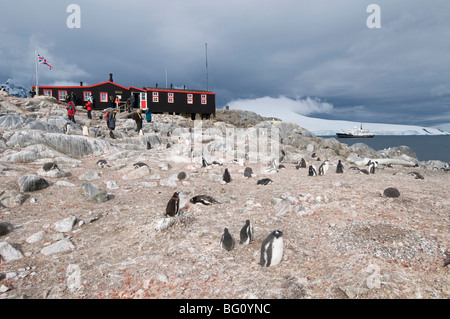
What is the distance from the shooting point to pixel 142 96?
1612 inches

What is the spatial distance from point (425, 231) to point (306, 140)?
75.9 feet

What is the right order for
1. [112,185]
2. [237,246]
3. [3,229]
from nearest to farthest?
1. [237,246]
2. [3,229]
3. [112,185]

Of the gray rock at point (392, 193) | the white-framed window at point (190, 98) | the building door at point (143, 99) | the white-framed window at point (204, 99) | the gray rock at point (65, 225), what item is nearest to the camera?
the gray rock at point (65, 225)

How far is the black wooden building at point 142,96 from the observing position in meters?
40.0

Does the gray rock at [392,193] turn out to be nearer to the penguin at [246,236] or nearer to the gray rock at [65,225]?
the penguin at [246,236]

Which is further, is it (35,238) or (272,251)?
(35,238)

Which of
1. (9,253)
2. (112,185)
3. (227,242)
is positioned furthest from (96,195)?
(227,242)

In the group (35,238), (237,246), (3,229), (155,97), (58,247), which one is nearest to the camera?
(237,246)

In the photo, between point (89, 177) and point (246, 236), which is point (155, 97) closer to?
point (89, 177)

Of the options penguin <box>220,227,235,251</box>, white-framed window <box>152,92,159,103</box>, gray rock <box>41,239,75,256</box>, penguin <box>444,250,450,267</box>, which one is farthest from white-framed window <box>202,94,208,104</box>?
penguin <box>444,250,450,267</box>

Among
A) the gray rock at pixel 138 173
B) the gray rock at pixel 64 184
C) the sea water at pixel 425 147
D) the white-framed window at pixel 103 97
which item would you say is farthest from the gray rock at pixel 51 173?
the sea water at pixel 425 147

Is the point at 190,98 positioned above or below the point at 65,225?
above

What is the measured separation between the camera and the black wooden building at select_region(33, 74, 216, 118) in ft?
131
